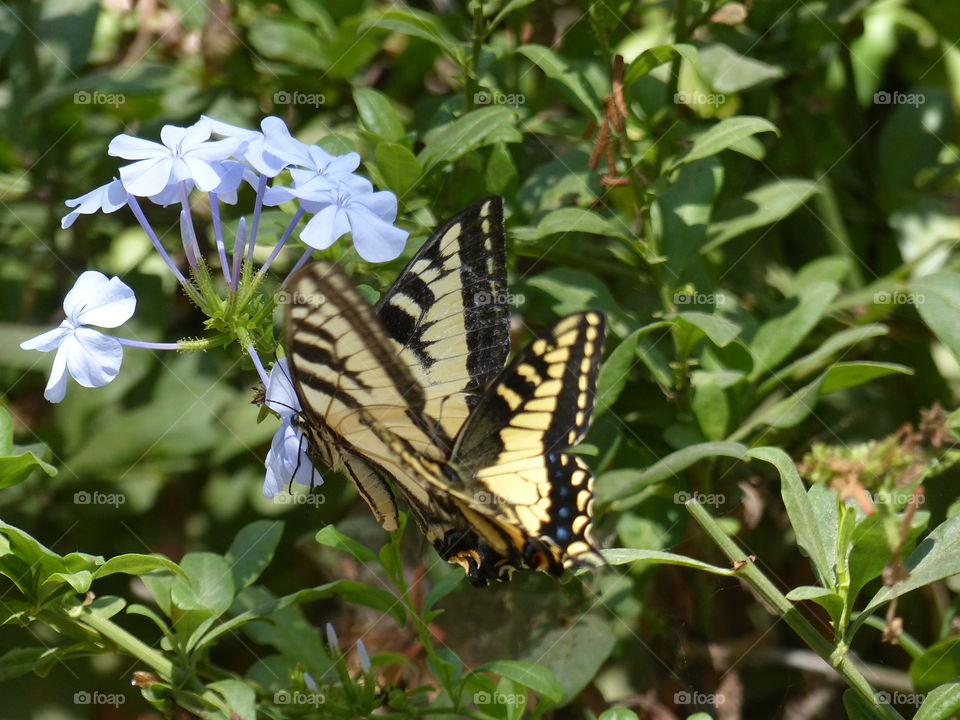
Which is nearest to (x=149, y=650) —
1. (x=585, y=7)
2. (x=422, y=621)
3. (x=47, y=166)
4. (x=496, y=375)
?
(x=422, y=621)

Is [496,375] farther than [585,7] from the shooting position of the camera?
No

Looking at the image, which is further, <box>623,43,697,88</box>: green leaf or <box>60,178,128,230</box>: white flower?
<box>623,43,697,88</box>: green leaf

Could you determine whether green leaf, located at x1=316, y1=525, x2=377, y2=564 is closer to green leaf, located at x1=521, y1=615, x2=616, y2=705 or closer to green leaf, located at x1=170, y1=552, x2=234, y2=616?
green leaf, located at x1=170, y1=552, x2=234, y2=616

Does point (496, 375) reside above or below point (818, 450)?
above

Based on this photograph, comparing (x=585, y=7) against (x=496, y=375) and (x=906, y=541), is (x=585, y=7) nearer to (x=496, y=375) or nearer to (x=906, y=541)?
(x=496, y=375)

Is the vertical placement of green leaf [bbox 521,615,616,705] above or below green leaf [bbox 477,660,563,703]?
below

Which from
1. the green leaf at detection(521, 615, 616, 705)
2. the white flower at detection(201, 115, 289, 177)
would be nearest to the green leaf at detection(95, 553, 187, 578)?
the white flower at detection(201, 115, 289, 177)

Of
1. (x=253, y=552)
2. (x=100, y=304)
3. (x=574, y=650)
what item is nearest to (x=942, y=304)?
(x=574, y=650)
